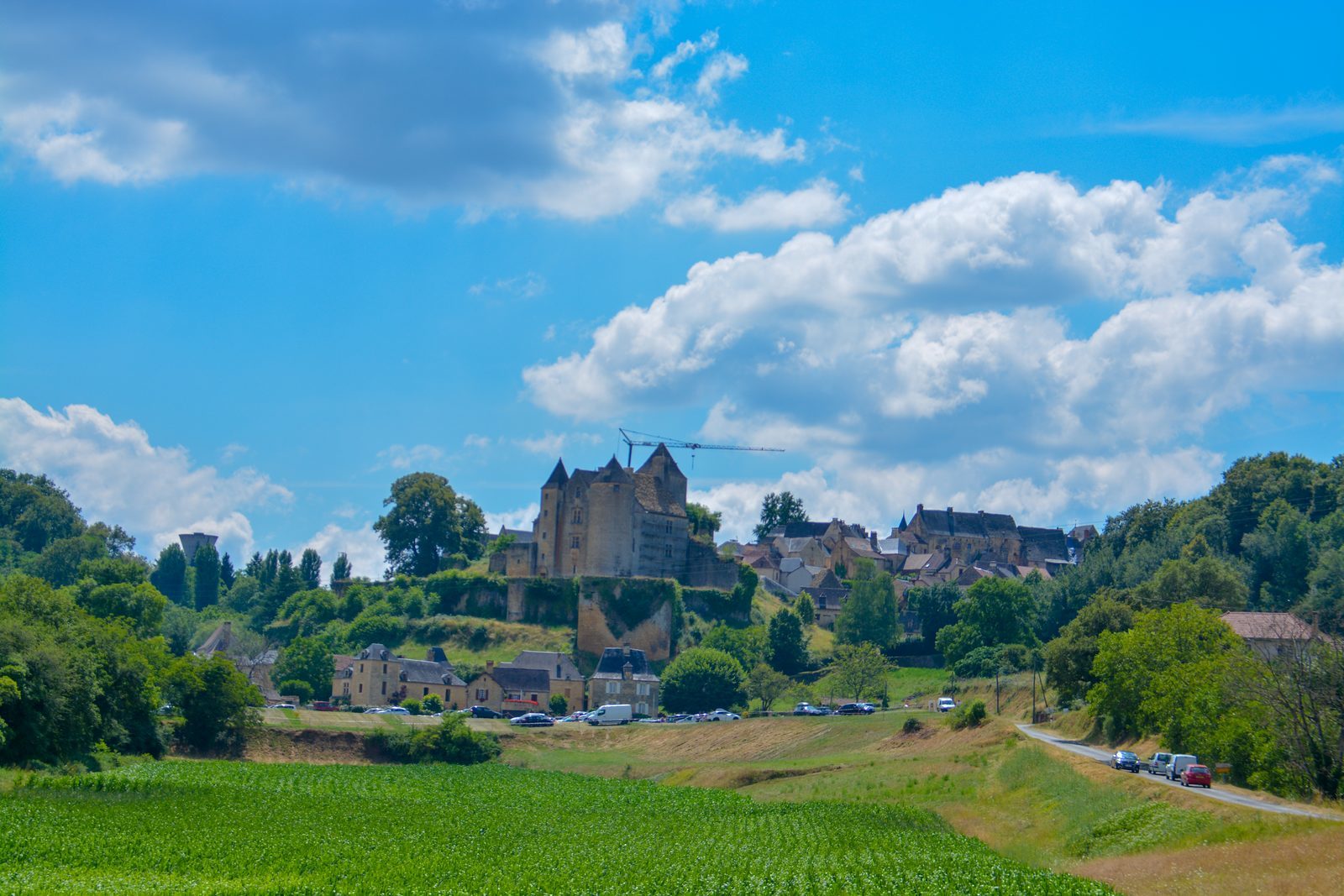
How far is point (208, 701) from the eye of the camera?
76500mm

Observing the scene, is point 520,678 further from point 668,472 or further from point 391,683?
point 668,472

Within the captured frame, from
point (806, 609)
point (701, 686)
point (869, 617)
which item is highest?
point (806, 609)

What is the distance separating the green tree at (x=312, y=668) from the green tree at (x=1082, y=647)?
54.2 m

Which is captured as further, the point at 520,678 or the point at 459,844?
the point at 520,678

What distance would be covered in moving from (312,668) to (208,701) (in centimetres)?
2593

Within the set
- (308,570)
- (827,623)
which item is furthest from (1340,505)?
(308,570)

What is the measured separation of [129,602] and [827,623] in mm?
61081

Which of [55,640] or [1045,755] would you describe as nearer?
[1045,755]

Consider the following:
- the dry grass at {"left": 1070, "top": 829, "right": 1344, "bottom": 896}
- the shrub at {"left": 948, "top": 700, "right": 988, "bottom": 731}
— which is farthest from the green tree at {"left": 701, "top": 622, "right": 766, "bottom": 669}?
the dry grass at {"left": 1070, "top": 829, "right": 1344, "bottom": 896}

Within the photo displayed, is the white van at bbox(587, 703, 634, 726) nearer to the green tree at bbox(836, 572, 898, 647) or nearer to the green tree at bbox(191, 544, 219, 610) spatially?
the green tree at bbox(836, 572, 898, 647)

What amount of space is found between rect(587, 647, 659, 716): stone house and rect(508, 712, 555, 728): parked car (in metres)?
7.63

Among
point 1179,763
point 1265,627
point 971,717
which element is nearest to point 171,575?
point 971,717

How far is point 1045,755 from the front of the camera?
55.2 meters

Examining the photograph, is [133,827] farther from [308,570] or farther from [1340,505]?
[308,570]
